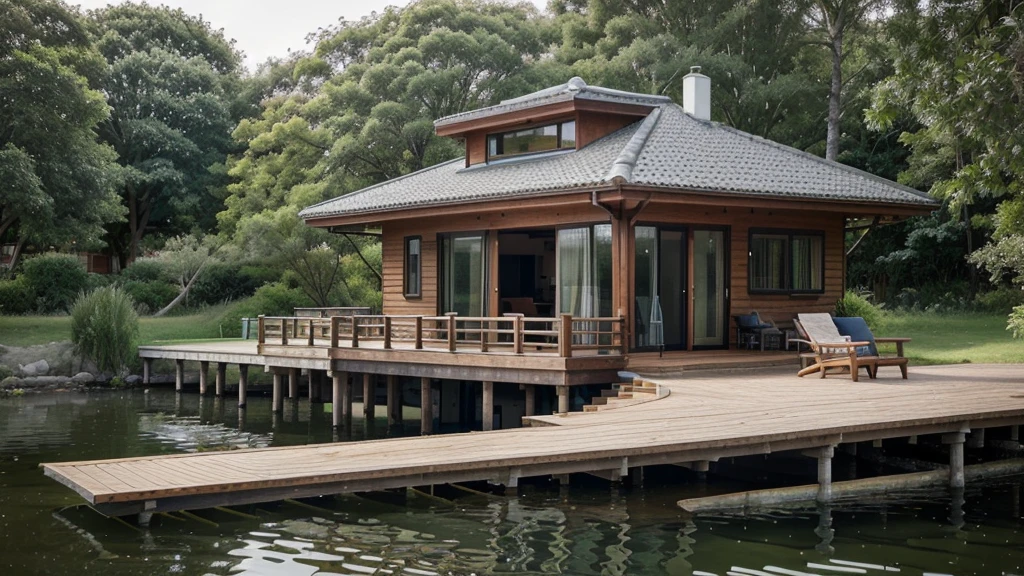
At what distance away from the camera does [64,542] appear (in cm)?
897

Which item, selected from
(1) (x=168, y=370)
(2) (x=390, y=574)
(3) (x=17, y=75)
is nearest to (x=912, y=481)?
(2) (x=390, y=574)

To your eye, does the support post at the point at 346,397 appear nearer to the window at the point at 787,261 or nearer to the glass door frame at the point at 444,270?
the glass door frame at the point at 444,270

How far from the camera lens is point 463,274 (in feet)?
60.0

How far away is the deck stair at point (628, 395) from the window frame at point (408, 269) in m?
6.07

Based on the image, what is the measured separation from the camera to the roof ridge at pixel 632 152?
14.7 m

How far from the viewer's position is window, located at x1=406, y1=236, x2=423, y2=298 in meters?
19.2

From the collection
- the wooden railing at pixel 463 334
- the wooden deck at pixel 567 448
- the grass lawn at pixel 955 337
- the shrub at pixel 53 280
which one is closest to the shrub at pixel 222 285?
the shrub at pixel 53 280

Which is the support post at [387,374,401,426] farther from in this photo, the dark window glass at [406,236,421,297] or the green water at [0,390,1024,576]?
the green water at [0,390,1024,576]

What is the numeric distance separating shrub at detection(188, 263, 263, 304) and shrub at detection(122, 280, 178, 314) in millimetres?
850

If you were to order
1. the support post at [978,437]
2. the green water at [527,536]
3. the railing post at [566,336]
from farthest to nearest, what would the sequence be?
1. the railing post at [566,336]
2. the support post at [978,437]
3. the green water at [527,536]

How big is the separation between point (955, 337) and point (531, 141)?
12980 millimetres

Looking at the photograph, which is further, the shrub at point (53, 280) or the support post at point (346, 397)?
the shrub at point (53, 280)

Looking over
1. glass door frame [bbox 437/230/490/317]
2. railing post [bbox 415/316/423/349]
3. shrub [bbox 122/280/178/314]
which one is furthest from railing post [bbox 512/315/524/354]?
shrub [bbox 122/280/178/314]

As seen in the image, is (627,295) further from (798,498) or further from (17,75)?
(17,75)
